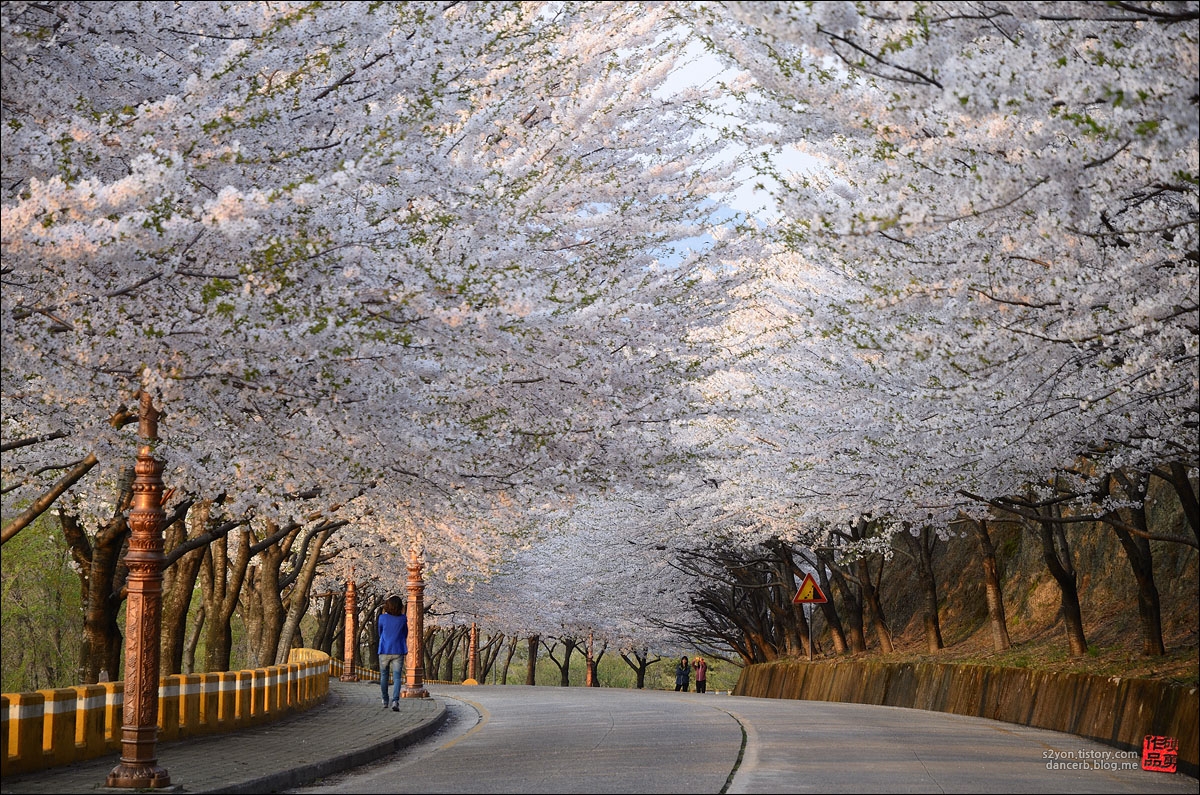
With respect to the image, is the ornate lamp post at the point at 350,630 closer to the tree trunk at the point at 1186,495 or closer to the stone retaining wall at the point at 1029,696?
the stone retaining wall at the point at 1029,696

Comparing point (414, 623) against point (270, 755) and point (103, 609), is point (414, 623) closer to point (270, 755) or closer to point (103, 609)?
point (103, 609)

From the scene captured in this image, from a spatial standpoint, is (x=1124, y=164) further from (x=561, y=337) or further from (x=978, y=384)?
(x=561, y=337)

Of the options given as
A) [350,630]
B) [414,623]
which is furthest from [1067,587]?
[350,630]

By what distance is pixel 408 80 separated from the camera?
35.4 feet

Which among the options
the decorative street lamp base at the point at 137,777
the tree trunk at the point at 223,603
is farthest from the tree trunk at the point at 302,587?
the decorative street lamp base at the point at 137,777

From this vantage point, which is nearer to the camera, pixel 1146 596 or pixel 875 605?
pixel 1146 596

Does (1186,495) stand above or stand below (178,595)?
above

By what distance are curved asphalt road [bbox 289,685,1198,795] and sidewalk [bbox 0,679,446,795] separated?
0.98ft

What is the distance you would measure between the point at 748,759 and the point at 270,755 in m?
5.23

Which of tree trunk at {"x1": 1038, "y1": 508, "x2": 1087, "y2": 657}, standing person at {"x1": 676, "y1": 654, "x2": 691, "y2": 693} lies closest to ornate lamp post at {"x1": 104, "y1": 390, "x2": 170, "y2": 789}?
tree trunk at {"x1": 1038, "y1": 508, "x2": 1087, "y2": 657}

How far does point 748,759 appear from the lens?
45.2ft

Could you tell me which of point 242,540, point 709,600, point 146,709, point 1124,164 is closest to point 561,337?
point 146,709

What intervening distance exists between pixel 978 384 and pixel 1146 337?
8.72 feet

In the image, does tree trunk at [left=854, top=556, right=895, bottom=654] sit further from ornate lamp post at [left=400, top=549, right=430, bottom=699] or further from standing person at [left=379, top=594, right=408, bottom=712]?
standing person at [left=379, top=594, right=408, bottom=712]
